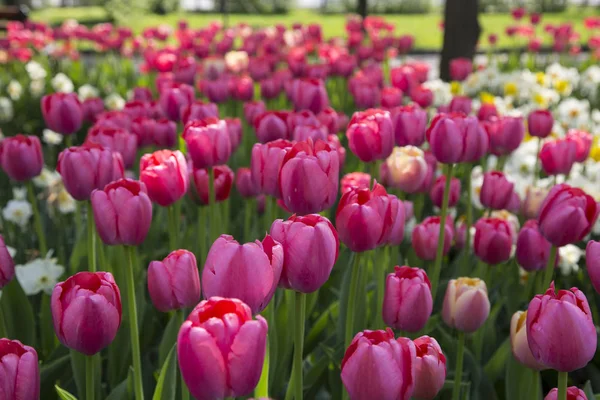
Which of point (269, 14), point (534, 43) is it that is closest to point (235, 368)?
point (534, 43)

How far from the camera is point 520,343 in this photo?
1.50 m

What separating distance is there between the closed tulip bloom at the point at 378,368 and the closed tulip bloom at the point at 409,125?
144cm

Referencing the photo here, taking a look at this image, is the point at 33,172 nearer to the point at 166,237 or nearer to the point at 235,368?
the point at 166,237

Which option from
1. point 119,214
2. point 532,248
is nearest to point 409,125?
point 532,248

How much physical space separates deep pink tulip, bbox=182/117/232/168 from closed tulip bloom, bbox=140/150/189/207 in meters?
0.14

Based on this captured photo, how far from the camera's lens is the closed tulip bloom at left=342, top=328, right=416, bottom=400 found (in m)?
1.04

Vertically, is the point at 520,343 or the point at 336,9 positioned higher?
the point at 520,343

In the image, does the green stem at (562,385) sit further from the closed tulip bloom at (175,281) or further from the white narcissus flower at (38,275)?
the white narcissus flower at (38,275)

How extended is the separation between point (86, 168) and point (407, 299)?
92 cm

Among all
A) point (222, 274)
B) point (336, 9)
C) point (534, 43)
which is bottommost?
point (336, 9)

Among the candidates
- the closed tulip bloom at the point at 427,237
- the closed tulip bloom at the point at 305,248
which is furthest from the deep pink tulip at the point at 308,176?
the closed tulip bloom at the point at 427,237

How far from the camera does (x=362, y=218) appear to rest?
139 cm

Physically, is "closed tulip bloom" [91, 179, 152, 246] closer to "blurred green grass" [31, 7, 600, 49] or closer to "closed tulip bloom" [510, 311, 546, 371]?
"closed tulip bloom" [510, 311, 546, 371]

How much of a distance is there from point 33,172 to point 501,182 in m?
1.59
